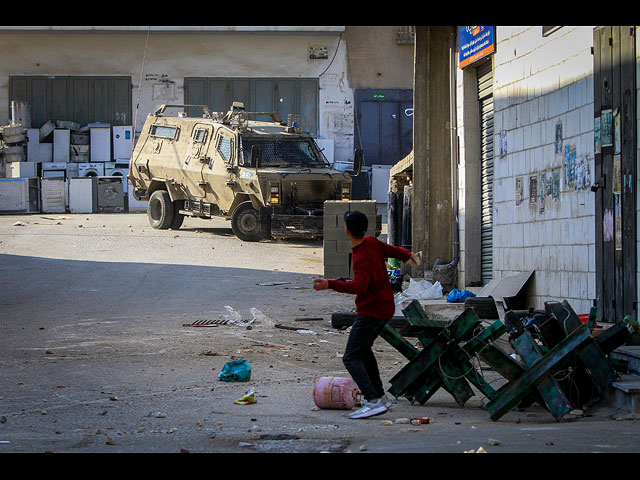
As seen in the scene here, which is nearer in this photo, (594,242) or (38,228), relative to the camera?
(594,242)

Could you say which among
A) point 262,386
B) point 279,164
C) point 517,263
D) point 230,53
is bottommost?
point 262,386

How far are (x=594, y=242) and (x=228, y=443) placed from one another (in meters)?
5.13

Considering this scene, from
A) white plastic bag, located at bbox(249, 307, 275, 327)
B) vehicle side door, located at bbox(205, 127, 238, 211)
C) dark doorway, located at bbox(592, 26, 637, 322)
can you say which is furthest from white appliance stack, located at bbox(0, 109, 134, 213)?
dark doorway, located at bbox(592, 26, 637, 322)

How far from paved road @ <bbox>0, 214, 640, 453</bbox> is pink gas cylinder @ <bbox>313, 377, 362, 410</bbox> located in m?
0.07

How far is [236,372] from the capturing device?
770 centimetres

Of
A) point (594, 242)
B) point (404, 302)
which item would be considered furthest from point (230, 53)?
point (594, 242)

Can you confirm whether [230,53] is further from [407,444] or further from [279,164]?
[407,444]

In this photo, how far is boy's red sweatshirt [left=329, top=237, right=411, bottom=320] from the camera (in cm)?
635

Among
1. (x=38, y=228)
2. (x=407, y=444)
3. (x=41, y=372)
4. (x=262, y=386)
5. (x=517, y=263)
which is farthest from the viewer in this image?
(x=38, y=228)

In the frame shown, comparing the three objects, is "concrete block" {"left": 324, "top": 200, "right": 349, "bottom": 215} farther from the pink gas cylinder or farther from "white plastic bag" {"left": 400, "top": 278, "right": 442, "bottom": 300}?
the pink gas cylinder

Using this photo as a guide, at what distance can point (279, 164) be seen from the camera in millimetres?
20859

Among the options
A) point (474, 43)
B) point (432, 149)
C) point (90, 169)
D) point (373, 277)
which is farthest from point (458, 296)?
point (90, 169)

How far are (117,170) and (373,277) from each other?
88.4 feet

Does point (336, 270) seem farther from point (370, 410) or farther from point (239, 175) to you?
point (370, 410)
